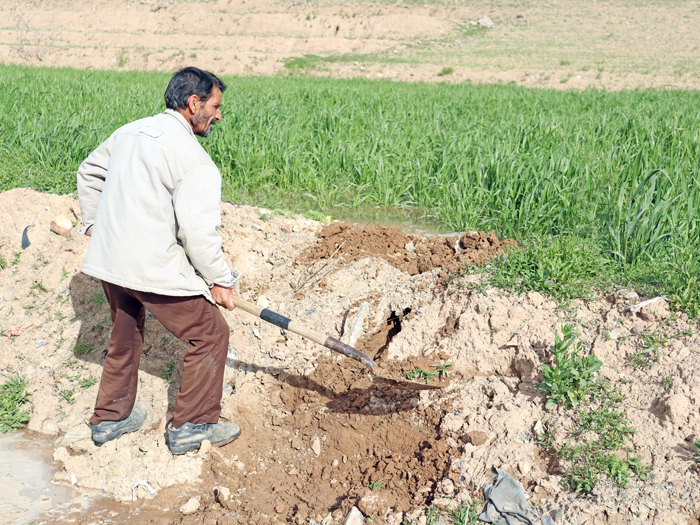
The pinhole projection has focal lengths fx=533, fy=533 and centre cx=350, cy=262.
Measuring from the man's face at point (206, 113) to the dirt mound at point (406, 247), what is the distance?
1.75 metres

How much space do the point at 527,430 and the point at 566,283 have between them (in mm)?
1028

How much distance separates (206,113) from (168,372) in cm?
173

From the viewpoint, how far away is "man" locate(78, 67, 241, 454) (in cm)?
239

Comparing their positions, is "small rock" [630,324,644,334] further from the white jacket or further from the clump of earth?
the white jacket

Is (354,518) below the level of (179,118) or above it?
below

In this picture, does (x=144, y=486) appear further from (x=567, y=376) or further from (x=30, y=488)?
(x=567, y=376)

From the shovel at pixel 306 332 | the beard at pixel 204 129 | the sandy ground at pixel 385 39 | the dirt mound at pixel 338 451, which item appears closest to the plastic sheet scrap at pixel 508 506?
the dirt mound at pixel 338 451

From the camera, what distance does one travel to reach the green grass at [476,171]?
11.4ft

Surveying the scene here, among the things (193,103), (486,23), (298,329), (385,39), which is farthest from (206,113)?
(486,23)

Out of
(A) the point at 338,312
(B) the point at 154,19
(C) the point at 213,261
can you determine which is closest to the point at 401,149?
(A) the point at 338,312

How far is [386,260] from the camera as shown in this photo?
4.03 meters

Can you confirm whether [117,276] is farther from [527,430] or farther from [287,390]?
[527,430]

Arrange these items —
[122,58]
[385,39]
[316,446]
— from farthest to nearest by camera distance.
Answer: [385,39] < [122,58] < [316,446]

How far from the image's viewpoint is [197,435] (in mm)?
2818
